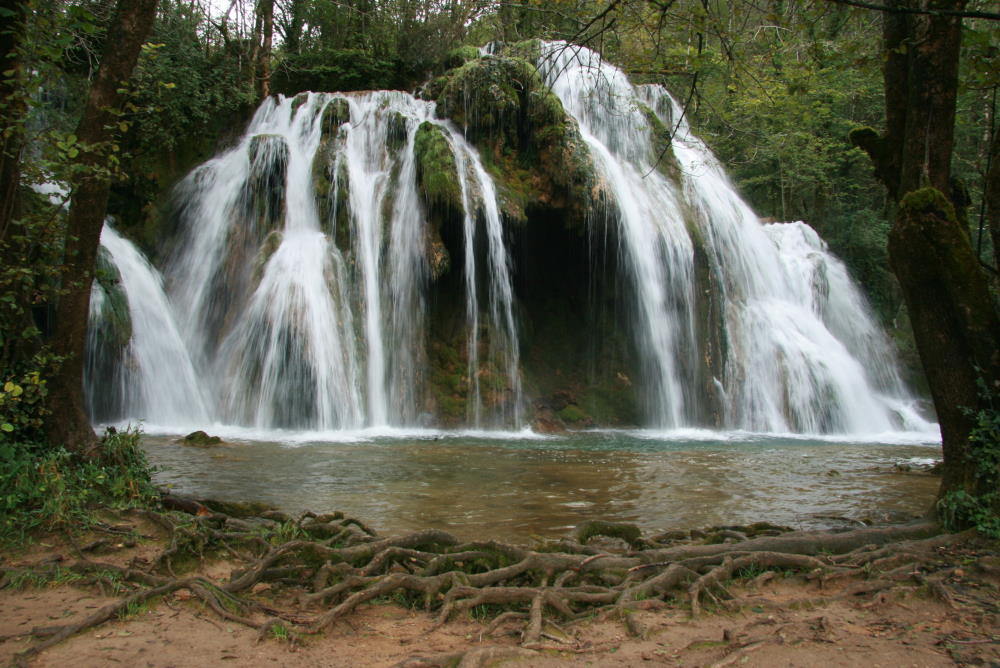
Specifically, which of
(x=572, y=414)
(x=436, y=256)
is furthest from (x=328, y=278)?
(x=572, y=414)

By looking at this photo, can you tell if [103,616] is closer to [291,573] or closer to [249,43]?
[291,573]

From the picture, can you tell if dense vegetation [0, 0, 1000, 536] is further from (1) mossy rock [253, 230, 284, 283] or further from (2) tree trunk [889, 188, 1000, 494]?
(1) mossy rock [253, 230, 284, 283]

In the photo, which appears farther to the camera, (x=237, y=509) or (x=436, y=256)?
(x=436, y=256)

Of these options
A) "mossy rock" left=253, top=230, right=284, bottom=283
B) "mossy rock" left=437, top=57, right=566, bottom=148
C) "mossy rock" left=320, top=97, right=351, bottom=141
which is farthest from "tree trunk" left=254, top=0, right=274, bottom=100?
"mossy rock" left=253, top=230, right=284, bottom=283

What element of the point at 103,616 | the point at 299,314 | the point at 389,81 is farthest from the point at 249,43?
the point at 103,616

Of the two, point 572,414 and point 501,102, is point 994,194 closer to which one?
point 572,414

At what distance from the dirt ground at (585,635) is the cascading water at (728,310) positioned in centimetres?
1241

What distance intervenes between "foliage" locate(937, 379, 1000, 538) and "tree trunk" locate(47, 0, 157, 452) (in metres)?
6.33

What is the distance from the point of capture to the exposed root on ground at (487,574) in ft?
11.1

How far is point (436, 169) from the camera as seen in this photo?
49.5 feet

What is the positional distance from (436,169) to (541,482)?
889cm

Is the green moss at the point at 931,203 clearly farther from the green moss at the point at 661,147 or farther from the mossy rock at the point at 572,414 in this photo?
the green moss at the point at 661,147

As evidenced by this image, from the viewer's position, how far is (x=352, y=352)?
14312mm

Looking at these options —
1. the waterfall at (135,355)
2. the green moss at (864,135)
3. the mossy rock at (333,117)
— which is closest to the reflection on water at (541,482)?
the waterfall at (135,355)
